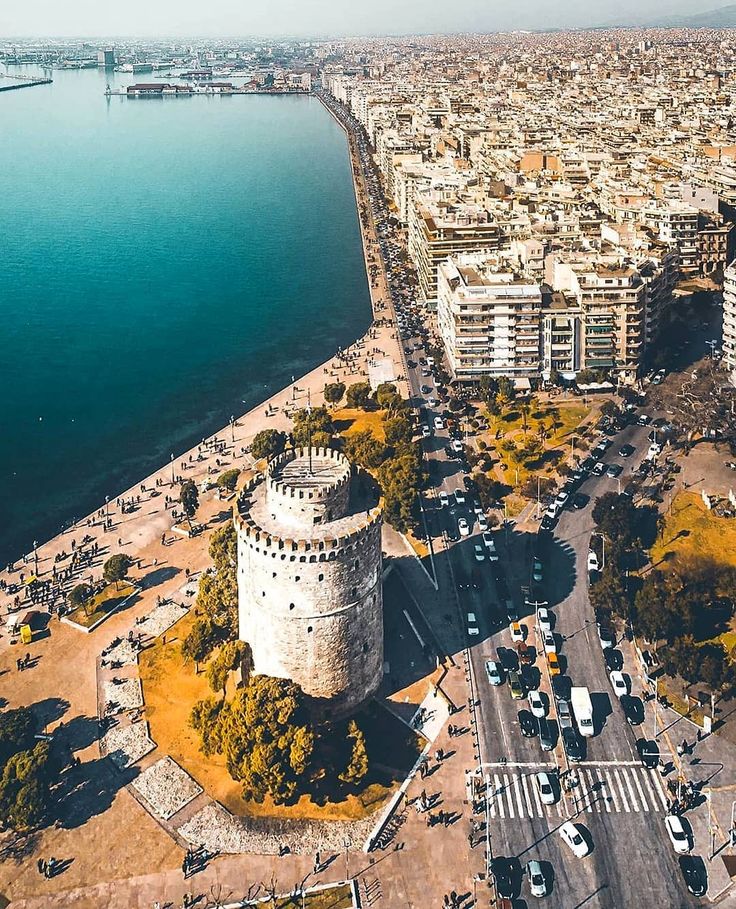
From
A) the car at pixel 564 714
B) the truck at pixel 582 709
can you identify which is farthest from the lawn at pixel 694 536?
the car at pixel 564 714

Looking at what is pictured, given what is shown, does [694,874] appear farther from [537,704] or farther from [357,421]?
[357,421]

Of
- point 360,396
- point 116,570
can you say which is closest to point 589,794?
point 116,570

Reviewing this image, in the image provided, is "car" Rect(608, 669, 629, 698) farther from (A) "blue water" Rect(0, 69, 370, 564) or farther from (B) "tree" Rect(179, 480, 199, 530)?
(A) "blue water" Rect(0, 69, 370, 564)

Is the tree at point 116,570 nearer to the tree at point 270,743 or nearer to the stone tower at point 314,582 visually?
the stone tower at point 314,582

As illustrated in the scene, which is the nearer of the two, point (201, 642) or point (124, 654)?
point (201, 642)

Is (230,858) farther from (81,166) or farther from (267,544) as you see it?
(81,166)

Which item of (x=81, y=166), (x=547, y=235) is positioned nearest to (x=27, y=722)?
(x=547, y=235)
